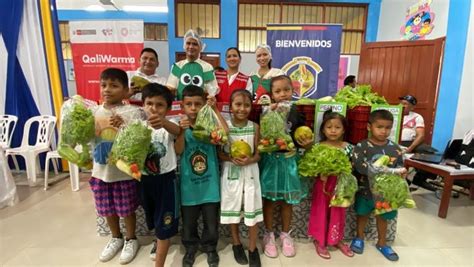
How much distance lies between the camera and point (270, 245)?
6.43 ft

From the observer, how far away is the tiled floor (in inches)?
74.2

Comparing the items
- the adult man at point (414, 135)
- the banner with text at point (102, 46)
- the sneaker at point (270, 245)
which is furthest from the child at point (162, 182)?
the adult man at point (414, 135)

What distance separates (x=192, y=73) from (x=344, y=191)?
4.76ft

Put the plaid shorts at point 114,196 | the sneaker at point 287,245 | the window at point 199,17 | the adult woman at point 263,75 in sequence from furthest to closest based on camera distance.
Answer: the window at point 199,17, the adult woman at point 263,75, the sneaker at point 287,245, the plaid shorts at point 114,196

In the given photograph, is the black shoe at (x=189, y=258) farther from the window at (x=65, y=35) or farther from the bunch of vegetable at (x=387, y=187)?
the window at (x=65, y=35)

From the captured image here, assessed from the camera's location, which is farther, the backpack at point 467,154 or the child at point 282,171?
the backpack at point 467,154

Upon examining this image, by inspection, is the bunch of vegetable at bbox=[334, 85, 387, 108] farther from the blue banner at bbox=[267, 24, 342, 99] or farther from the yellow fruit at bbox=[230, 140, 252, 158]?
the blue banner at bbox=[267, 24, 342, 99]

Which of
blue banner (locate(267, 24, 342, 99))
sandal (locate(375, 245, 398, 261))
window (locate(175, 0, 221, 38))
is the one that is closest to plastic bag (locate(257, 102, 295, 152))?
sandal (locate(375, 245, 398, 261))

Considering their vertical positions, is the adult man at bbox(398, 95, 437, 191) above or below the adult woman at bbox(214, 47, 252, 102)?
below

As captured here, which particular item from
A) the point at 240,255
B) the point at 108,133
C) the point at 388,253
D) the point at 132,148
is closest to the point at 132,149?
the point at 132,148

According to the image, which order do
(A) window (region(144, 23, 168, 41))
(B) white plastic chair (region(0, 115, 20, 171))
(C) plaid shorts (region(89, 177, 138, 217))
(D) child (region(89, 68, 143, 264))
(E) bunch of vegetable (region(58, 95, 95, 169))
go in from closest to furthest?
(E) bunch of vegetable (region(58, 95, 95, 169)) < (D) child (region(89, 68, 143, 264)) < (C) plaid shorts (region(89, 177, 138, 217)) < (B) white plastic chair (region(0, 115, 20, 171)) < (A) window (region(144, 23, 168, 41))

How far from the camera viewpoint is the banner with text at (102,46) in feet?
11.8

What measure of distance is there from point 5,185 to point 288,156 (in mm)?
2937

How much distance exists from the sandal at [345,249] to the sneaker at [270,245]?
51cm
